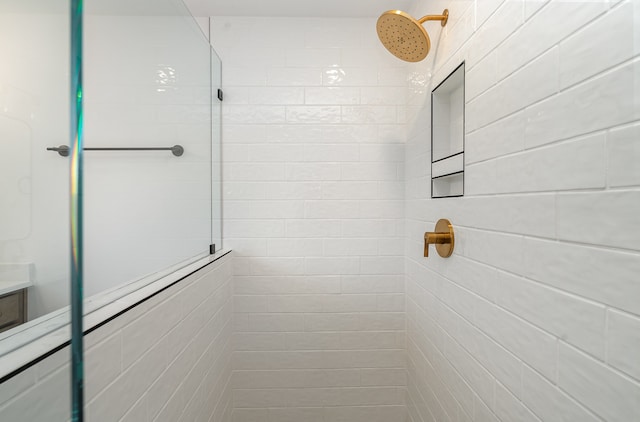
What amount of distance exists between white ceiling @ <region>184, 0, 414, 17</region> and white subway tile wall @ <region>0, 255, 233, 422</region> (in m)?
1.27

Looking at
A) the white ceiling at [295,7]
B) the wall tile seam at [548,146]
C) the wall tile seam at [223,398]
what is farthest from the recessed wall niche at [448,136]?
the wall tile seam at [223,398]

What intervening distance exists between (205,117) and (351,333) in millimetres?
1328

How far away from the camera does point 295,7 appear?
Result: 152cm

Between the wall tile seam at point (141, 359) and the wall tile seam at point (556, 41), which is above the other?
the wall tile seam at point (556, 41)

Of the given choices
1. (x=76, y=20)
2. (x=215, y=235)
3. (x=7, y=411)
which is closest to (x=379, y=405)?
(x=215, y=235)

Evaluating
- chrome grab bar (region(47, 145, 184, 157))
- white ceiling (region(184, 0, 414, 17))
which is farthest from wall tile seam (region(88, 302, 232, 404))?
white ceiling (region(184, 0, 414, 17))

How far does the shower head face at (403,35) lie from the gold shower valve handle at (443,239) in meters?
0.63

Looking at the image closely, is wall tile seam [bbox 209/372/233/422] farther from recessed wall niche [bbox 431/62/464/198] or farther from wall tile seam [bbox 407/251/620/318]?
recessed wall niche [bbox 431/62/464/198]

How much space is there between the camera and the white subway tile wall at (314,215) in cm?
159

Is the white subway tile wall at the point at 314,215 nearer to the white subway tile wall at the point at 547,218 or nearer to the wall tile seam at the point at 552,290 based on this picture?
the white subway tile wall at the point at 547,218

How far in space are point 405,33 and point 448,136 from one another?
15.8 inches

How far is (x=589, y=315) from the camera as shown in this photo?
20.1 inches

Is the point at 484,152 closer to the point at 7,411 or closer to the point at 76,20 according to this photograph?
the point at 76,20

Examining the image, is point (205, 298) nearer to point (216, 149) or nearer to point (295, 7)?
point (216, 149)
